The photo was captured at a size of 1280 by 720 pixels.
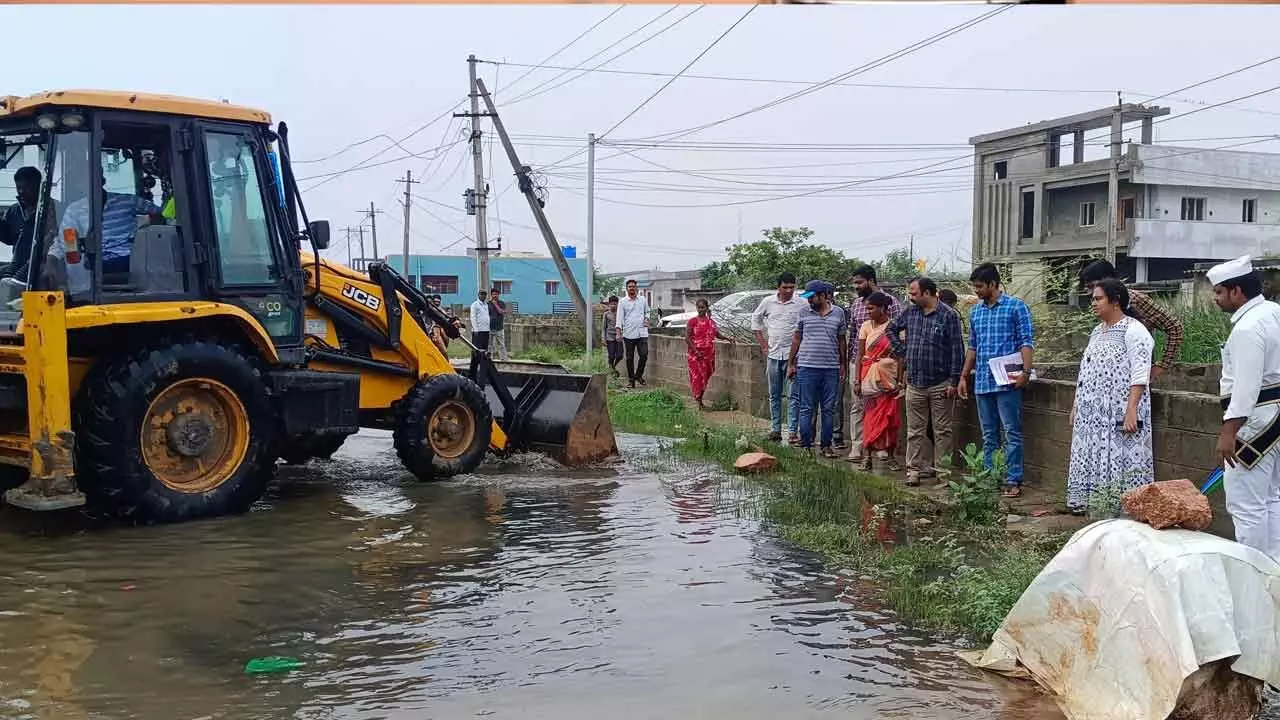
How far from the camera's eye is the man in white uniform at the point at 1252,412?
477 centimetres

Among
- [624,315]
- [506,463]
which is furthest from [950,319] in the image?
[624,315]

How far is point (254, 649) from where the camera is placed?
458 cm

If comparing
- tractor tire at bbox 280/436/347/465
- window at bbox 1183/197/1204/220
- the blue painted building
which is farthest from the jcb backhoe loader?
the blue painted building

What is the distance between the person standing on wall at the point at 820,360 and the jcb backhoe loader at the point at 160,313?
11.8 feet

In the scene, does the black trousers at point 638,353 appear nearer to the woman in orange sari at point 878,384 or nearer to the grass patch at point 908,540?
the grass patch at point 908,540

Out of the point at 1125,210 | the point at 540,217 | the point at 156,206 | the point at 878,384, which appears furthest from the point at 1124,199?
the point at 156,206

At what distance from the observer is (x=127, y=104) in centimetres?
682

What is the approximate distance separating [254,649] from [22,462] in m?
2.80

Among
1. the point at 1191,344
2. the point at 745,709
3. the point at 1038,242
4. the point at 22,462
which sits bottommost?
the point at 745,709

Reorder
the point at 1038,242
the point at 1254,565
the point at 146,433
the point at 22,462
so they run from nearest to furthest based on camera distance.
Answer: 1. the point at 1254,565
2. the point at 22,462
3. the point at 146,433
4. the point at 1038,242

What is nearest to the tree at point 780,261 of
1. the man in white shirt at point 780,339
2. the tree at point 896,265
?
the tree at point 896,265

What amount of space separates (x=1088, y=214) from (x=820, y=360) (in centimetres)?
2648

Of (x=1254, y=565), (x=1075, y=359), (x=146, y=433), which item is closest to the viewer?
(x=1254, y=565)

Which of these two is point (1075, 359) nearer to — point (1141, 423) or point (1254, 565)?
point (1141, 423)
